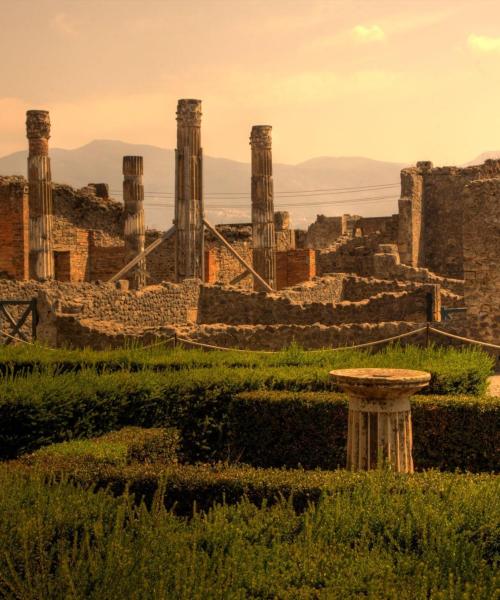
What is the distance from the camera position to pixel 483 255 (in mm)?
15977

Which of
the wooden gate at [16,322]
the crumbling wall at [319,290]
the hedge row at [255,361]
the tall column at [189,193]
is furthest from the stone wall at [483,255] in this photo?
the wooden gate at [16,322]

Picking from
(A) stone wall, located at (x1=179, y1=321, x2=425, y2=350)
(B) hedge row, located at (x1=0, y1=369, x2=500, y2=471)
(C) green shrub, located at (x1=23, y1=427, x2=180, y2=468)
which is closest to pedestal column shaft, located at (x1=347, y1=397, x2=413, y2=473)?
(B) hedge row, located at (x1=0, y1=369, x2=500, y2=471)

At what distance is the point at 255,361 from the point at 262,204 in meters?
11.9

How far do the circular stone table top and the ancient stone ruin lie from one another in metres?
6.24

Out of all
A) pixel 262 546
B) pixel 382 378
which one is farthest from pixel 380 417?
pixel 262 546

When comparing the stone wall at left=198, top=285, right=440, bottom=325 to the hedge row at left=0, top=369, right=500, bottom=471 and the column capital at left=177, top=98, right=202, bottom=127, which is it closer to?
the column capital at left=177, top=98, right=202, bottom=127

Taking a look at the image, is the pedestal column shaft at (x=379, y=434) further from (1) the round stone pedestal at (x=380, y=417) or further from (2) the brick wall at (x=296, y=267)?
(2) the brick wall at (x=296, y=267)

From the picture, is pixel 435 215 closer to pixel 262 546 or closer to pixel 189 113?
pixel 189 113

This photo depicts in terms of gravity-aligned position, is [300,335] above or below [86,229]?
below

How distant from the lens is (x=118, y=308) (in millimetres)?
16172

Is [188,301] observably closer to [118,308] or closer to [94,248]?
[118,308]

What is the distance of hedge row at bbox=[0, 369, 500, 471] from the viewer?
8.38 m

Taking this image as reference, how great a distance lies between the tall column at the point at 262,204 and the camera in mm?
21688

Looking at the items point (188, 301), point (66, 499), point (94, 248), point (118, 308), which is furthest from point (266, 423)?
point (94, 248)
